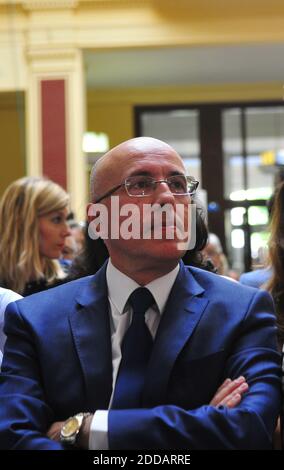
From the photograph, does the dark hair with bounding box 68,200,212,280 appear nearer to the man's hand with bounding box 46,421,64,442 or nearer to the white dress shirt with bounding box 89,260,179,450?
the white dress shirt with bounding box 89,260,179,450

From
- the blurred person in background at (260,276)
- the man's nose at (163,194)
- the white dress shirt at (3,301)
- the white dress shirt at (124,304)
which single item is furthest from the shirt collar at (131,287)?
the blurred person in background at (260,276)

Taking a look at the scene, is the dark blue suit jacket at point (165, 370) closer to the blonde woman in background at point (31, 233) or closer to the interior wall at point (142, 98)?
the blonde woman in background at point (31, 233)

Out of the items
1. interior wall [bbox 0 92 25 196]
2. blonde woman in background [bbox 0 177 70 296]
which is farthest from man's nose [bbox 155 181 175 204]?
interior wall [bbox 0 92 25 196]

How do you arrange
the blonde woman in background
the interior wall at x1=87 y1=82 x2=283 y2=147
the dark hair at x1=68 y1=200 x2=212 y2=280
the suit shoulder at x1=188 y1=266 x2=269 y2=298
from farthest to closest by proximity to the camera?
the interior wall at x1=87 y1=82 x2=283 y2=147 → the blonde woman in background → the dark hair at x1=68 y1=200 x2=212 y2=280 → the suit shoulder at x1=188 y1=266 x2=269 y2=298

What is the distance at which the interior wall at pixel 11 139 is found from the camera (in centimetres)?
1074

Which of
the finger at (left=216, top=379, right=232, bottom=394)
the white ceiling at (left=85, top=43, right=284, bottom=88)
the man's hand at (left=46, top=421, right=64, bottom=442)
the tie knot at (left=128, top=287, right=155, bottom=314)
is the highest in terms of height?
the white ceiling at (left=85, top=43, right=284, bottom=88)

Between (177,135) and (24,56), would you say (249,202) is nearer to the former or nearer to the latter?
(177,135)

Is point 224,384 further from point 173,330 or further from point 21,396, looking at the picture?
point 21,396

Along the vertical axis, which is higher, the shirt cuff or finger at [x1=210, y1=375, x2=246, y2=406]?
finger at [x1=210, y1=375, x2=246, y2=406]

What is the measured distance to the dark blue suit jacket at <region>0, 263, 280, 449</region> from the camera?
1438 millimetres

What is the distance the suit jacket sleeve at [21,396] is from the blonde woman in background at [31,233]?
1.35 m

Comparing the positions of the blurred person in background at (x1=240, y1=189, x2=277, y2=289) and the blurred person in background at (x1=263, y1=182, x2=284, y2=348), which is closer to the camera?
the blurred person in background at (x1=263, y1=182, x2=284, y2=348)

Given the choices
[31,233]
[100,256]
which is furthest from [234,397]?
[31,233]
